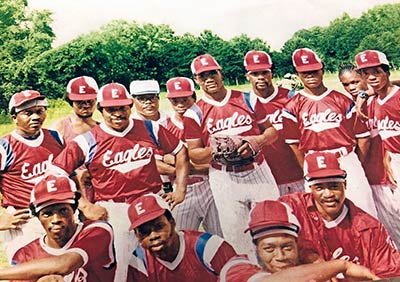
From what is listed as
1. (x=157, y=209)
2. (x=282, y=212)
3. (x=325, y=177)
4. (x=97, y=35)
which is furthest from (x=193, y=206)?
(x=97, y=35)

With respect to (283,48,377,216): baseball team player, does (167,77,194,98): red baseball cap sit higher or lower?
higher

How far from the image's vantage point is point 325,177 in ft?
14.8

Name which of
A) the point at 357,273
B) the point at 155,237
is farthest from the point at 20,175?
the point at 357,273

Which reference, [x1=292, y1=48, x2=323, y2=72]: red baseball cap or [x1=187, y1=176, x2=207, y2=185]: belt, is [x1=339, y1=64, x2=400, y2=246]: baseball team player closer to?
[x1=292, y1=48, x2=323, y2=72]: red baseball cap

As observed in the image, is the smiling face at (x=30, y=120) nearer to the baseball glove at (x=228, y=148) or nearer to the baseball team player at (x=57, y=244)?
the baseball team player at (x=57, y=244)

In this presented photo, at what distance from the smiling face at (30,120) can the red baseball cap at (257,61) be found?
1.33 meters

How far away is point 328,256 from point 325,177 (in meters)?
0.50

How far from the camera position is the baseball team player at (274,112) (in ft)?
14.6

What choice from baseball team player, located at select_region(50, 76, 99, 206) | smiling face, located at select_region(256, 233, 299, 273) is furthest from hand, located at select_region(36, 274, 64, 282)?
smiling face, located at select_region(256, 233, 299, 273)

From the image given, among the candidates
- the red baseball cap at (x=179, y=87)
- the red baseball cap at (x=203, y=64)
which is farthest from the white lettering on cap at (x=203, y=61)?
the red baseball cap at (x=179, y=87)

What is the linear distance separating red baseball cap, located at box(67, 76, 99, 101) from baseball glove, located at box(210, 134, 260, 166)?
2.55 feet

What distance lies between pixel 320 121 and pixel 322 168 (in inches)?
12.6

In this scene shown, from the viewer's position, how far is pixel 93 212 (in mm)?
4000

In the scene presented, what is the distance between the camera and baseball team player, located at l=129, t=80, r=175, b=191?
416 cm
